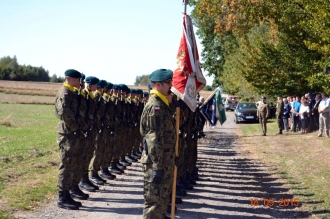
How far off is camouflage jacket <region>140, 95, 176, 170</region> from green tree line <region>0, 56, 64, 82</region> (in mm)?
85679

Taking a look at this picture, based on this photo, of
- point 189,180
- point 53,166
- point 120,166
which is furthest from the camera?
point 120,166

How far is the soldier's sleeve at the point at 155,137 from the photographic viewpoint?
557 centimetres

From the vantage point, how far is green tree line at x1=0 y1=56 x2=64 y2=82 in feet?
286

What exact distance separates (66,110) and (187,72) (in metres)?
2.23

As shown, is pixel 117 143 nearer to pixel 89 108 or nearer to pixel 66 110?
pixel 89 108

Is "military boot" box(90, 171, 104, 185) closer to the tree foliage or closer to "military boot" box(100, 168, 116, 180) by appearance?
"military boot" box(100, 168, 116, 180)

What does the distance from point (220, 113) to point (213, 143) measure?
8.14ft

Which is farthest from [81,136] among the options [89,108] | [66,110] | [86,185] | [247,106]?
[247,106]

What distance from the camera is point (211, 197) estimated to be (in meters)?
8.91

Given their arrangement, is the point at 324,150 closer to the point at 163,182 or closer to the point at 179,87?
the point at 179,87

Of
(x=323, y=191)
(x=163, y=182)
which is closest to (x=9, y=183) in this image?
(x=163, y=182)

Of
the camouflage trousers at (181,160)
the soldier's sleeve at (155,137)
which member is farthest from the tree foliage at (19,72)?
the soldier's sleeve at (155,137)

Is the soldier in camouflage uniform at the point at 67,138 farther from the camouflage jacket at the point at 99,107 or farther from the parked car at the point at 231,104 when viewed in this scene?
the parked car at the point at 231,104

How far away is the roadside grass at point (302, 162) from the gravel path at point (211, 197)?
291 millimetres
